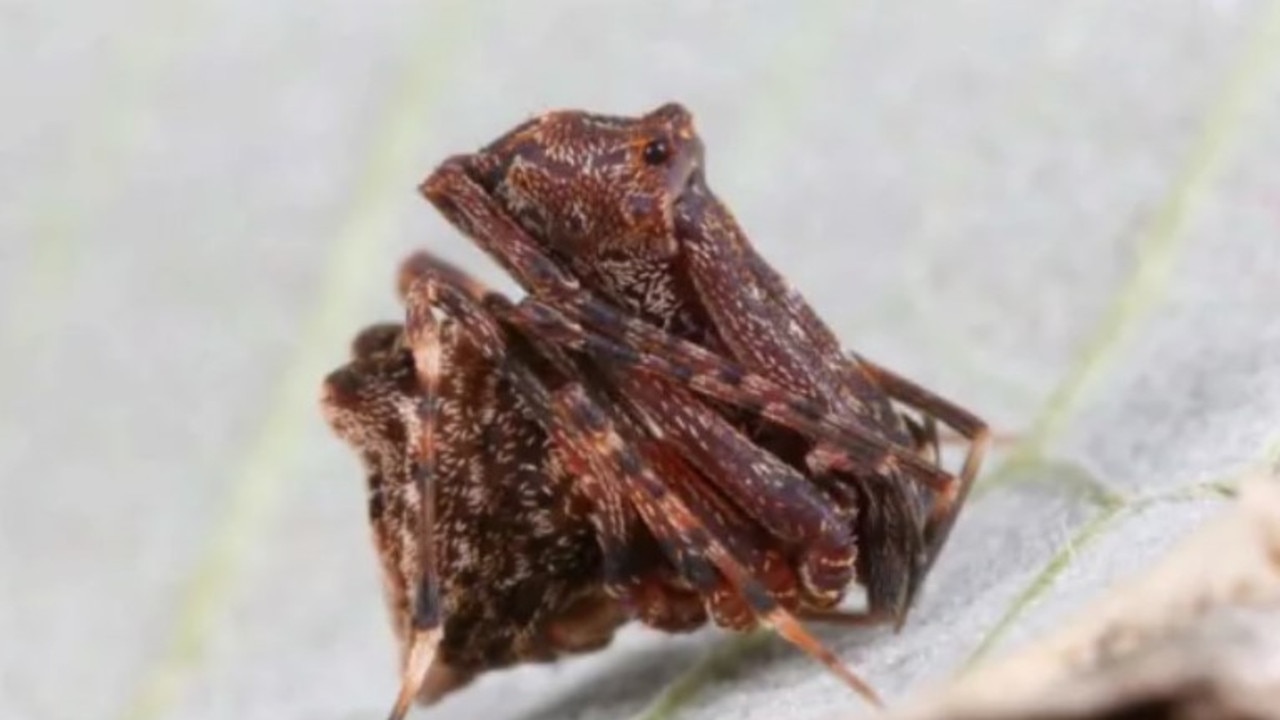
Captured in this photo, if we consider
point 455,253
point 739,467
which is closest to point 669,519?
point 739,467

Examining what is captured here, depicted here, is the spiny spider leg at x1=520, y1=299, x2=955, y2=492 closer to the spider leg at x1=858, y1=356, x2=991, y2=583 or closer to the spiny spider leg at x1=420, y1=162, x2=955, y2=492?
the spiny spider leg at x1=420, y1=162, x2=955, y2=492

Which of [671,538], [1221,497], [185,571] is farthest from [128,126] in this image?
[1221,497]

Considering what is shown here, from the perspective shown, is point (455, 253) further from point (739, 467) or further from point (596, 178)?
point (739, 467)

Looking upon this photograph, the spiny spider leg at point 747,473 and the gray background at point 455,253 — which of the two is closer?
the spiny spider leg at point 747,473

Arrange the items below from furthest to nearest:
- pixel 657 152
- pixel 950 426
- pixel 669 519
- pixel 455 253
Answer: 1. pixel 455 253
2. pixel 950 426
3. pixel 657 152
4. pixel 669 519

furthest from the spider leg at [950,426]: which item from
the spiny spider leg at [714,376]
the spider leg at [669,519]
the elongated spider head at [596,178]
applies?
the elongated spider head at [596,178]

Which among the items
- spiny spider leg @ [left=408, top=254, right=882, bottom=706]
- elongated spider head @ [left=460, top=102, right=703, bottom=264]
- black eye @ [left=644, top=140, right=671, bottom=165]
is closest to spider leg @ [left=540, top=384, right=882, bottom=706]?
spiny spider leg @ [left=408, top=254, right=882, bottom=706]

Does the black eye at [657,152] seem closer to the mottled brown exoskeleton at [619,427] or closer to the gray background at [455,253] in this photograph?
the mottled brown exoskeleton at [619,427]
